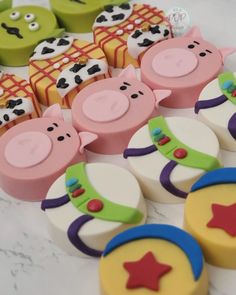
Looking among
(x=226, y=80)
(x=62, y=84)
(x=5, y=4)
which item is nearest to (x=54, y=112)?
(x=62, y=84)

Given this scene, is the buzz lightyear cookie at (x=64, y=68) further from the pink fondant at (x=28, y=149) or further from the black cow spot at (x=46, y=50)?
the pink fondant at (x=28, y=149)

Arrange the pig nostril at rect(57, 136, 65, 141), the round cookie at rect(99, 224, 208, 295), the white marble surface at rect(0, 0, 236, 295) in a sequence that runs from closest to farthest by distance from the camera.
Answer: the round cookie at rect(99, 224, 208, 295)
the white marble surface at rect(0, 0, 236, 295)
the pig nostril at rect(57, 136, 65, 141)

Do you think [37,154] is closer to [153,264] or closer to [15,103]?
[15,103]

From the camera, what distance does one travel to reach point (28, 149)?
1355mm

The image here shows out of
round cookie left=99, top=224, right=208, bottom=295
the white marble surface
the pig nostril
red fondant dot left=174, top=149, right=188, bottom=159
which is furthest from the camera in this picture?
the pig nostril

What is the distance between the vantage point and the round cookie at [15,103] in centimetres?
147

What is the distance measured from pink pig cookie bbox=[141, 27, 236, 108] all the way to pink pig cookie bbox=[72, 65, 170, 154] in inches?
1.7

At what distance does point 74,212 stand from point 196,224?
0.89ft

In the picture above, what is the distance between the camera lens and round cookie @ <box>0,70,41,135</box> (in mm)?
1469

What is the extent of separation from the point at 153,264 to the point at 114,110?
1.59 ft

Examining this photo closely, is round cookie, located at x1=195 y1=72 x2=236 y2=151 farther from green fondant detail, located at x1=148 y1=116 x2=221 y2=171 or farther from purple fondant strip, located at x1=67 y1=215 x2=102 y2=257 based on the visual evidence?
purple fondant strip, located at x1=67 y1=215 x2=102 y2=257

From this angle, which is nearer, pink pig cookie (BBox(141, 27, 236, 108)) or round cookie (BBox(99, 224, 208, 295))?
round cookie (BBox(99, 224, 208, 295))

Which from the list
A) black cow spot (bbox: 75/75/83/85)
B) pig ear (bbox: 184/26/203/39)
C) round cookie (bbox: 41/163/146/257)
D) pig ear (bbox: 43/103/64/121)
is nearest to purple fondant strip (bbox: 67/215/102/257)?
round cookie (bbox: 41/163/146/257)

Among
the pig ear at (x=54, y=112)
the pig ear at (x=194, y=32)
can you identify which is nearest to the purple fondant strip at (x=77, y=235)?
the pig ear at (x=54, y=112)
